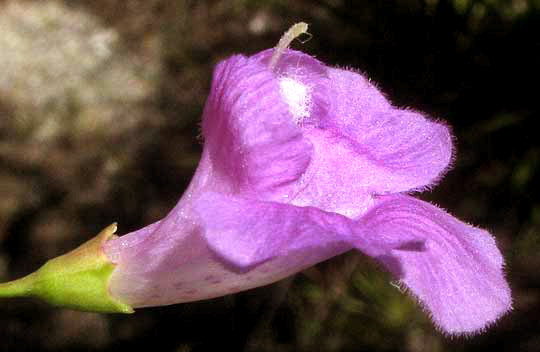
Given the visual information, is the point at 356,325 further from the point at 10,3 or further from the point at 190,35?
the point at 10,3

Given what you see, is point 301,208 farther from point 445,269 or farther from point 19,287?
point 19,287

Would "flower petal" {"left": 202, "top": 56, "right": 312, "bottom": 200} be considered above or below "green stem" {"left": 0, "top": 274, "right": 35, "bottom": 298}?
above

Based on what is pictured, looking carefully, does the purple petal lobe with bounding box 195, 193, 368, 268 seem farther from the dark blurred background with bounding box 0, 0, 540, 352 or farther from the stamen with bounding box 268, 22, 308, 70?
the dark blurred background with bounding box 0, 0, 540, 352

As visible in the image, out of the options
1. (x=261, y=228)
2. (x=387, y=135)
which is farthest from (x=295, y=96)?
(x=261, y=228)

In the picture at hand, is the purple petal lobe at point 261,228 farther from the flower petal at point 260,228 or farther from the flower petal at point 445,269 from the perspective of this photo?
the flower petal at point 445,269

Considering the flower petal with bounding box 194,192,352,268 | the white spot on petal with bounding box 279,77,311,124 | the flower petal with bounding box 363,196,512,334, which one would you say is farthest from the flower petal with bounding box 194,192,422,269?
the white spot on petal with bounding box 279,77,311,124

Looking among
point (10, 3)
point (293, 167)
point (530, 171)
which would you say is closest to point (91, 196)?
point (10, 3)

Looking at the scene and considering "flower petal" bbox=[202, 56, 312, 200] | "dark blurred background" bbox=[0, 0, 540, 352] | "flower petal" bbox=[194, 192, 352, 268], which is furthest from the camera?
"dark blurred background" bbox=[0, 0, 540, 352]

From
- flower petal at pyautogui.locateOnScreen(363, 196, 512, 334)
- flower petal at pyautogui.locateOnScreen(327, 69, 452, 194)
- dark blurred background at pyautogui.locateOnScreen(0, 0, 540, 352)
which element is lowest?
dark blurred background at pyautogui.locateOnScreen(0, 0, 540, 352)
